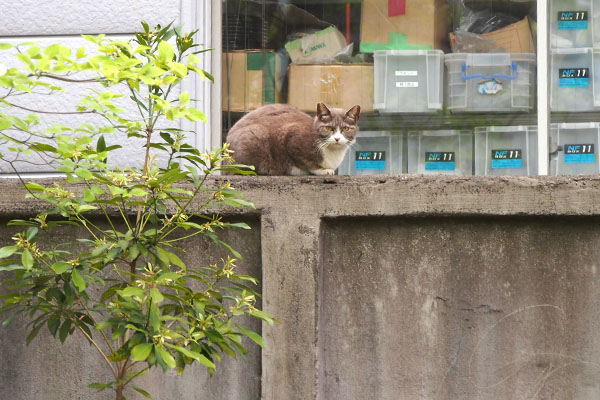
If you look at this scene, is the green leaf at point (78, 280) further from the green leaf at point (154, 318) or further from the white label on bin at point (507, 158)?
the white label on bin at point (507, 158)

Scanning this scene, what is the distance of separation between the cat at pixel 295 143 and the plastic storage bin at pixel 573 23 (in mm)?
1414

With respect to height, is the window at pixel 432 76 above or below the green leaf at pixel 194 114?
above

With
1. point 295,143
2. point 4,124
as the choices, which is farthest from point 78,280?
point 295,143

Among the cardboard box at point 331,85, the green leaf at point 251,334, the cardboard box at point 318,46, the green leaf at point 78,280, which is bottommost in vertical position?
the green leaf at point 251,334

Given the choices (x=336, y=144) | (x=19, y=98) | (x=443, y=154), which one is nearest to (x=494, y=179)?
(x=336, y=144)

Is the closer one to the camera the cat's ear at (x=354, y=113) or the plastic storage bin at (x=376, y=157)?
the cat's ear at (x=354, y=113)

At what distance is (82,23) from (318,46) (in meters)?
1.39

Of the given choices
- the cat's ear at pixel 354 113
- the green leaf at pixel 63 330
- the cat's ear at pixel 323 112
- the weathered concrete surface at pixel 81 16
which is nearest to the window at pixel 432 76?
the weathered concrete surface at pixel 81 16

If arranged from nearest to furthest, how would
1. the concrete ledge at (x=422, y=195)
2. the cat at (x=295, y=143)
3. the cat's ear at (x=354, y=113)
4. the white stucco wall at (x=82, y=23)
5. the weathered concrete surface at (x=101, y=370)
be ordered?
the concrete ledge at (x=422, y=195), the weathered concrete surface at (x=101, y=370), the cat at (x=295, y=143), the cat's ear at (x=354, y=113), the white stucco wall at (x=82, y=23)

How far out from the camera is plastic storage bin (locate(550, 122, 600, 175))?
5.13 m

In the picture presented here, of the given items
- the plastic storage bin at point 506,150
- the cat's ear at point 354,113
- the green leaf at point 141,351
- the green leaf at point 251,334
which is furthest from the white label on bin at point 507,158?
the green leaf at point 141,351

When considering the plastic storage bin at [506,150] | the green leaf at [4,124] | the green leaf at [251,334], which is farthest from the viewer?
the plastic storage bin at [506,150]

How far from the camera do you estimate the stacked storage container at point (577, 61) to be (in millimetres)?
5164

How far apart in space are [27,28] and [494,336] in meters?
3.07
